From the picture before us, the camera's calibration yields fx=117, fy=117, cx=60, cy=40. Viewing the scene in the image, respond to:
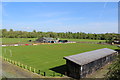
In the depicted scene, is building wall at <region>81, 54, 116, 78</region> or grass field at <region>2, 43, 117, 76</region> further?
grass field at <region>2, 43, 117, 76</region>

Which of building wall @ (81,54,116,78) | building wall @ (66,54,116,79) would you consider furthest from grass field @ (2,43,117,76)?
building wall @ (81,54,116,78)

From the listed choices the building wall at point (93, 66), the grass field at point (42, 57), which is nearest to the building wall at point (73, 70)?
the building wall at point (93, 66)

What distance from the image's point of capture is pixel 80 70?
54.7 feet

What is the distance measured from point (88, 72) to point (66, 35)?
376ft

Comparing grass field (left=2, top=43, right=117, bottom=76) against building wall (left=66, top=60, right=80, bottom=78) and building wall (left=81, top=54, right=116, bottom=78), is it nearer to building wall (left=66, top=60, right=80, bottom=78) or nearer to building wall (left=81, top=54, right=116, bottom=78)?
building wall (left=66, top=60, right=80, bottom=78)

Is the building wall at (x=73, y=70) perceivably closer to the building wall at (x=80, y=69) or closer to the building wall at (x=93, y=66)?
the building wall at (x=80, y=69)

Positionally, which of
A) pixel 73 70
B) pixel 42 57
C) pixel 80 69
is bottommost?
pixel 42 57

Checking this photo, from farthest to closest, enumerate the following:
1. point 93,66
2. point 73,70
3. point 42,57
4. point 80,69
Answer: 1. point 42,57
2. point 93,66
3. point 73,70
4. point 80,69

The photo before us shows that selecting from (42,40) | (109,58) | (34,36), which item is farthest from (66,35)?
(109,58)

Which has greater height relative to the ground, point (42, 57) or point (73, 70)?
point (73, 70)

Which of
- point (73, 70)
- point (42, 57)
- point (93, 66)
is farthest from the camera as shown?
point (42, 57)

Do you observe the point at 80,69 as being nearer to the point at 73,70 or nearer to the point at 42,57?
the point at 73,70

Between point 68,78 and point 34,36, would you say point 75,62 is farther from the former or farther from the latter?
point 34,36

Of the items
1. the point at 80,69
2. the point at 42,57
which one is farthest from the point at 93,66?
the point at 42,57
